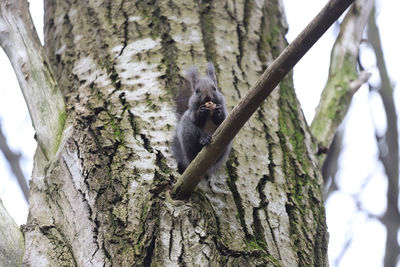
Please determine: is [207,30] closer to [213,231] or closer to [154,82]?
[154,82]

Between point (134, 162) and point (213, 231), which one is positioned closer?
point (213, 231)

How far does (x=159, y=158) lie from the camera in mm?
1910

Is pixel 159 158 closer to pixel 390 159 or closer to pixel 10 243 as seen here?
pixel 10 243

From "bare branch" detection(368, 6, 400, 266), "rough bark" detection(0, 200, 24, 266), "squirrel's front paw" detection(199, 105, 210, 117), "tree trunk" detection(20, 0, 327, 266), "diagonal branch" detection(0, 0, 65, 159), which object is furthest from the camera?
"bare branch" detection(368, 6, 400, 266)

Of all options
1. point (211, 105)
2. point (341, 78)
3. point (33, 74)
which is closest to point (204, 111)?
point (211, 105)

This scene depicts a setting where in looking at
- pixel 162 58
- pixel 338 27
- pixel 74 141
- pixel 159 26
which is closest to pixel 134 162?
pixel 74 141

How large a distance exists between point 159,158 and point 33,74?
71 cm

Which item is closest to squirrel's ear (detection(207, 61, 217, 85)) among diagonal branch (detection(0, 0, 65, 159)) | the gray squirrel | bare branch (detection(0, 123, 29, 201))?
the gray squirrel

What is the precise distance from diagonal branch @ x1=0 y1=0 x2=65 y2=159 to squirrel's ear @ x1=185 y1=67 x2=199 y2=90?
58 cm

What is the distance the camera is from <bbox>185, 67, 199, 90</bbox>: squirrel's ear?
223 cm

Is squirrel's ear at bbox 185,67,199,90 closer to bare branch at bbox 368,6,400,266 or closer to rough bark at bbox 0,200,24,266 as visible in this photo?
rough bark at bbox 0,200,24,266

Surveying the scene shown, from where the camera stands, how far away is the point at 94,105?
2.13m

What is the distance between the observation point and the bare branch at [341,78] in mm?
2707

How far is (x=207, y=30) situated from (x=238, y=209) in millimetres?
1042
